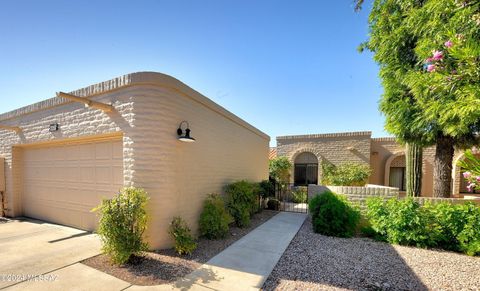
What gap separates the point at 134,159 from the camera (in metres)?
4.19

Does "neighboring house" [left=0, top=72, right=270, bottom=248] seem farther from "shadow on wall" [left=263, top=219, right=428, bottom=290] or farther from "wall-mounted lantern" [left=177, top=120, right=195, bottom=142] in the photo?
"shadow on wall" [left=263, top=219, right=428, bottom=290]

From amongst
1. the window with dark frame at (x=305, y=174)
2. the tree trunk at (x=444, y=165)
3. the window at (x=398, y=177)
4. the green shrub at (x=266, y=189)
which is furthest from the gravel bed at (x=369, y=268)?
the window at (x=398, y=177)

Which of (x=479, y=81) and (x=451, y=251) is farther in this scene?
(x=451, y=251)

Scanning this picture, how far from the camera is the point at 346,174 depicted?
1220cm

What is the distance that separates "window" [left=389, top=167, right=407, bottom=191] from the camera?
12.5m

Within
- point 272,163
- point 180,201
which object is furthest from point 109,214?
point 272,163

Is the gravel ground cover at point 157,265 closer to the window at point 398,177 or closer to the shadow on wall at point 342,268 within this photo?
the shadow on wall at point 342,268

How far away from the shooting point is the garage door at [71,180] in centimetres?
495

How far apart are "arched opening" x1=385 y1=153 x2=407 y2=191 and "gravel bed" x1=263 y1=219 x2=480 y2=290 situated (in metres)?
9.25

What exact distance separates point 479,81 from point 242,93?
692 centimetres

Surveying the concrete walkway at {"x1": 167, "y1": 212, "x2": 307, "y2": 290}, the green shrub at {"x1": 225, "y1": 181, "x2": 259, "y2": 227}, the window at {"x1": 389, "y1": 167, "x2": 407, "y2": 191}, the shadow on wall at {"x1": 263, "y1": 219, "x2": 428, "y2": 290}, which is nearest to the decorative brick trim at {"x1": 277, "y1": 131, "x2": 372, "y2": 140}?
the window at {"x1": 389, "y1": 167, "x2": 407, "y2": 191}

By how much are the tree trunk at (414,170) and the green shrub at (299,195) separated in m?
4.78

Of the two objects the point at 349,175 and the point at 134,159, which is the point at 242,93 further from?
the point at 349,175

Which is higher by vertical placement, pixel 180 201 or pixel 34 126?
pixel 34 126
